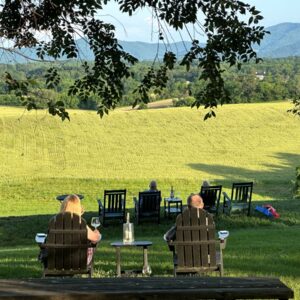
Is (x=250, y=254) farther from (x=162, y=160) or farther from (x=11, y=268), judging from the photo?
(x=162, y=160)

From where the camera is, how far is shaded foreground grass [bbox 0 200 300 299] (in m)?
7.41

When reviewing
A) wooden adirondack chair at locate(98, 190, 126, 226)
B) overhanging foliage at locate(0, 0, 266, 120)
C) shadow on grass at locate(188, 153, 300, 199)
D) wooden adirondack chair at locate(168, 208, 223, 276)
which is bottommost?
shadow on grass at locate(188, 153, 300, 199)

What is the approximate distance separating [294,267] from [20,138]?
4518 cm

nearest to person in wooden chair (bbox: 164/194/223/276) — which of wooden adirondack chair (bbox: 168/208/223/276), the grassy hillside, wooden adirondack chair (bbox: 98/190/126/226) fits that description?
wooden adirondack chair (bbox: 168/208/223/276)

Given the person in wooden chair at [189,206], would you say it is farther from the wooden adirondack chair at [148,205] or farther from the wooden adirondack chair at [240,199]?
the wooden adirondack chair at [240,199]

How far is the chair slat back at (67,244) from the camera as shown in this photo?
6082 mm

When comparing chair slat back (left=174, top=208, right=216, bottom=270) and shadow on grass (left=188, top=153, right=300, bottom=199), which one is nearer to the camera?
chair slat back (left=174, top=208, right=216, bottom=270)

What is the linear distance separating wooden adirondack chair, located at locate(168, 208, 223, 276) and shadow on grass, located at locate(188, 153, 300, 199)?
24073 mm

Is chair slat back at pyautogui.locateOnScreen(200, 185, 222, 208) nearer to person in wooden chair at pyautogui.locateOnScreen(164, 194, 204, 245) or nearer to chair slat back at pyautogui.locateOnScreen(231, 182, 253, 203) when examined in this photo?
chair slat back at pyautogui.locateOnScreen(231, 182, 253, 203)

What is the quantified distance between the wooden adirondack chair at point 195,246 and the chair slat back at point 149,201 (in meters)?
7.64

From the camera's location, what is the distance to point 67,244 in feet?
20.0

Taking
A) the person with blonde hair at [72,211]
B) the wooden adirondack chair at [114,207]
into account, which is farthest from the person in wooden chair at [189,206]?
the wooden adirondack chair at [114,207]

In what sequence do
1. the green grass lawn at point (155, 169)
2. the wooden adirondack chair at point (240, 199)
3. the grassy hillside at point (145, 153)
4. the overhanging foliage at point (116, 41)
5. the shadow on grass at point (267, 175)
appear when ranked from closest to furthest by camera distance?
the overhanging foliage at point (116, 41) → the green grass lawn at point (155, 169) → the wooden adirondack chair at point (240, 199) → the grassy hillside at point (145, 153) → the shadow on grass at point (267, 175)

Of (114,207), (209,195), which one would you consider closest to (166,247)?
(114,207)
